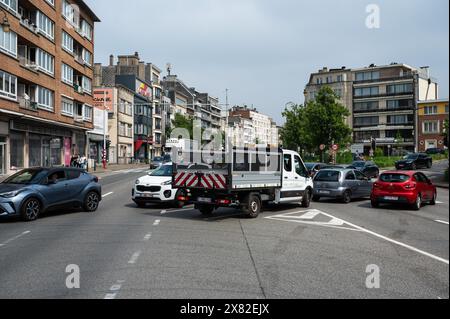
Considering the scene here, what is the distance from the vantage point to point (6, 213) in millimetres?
12508

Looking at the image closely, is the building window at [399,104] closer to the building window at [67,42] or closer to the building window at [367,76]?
the building window at [367,76]


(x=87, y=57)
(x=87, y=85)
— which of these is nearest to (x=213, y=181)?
(x=87, y=85)

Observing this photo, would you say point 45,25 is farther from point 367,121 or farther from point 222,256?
point 367,121

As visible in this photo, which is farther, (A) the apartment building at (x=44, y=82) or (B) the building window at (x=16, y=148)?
(B) the building window at (x=16, y=148)

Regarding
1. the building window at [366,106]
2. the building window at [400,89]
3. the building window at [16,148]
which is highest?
the building window at [400,89]

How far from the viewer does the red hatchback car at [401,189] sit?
17.0 metres

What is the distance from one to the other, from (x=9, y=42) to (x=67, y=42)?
43.9ft

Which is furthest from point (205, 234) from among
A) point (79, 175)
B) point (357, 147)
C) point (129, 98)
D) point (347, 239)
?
point (129, 98)

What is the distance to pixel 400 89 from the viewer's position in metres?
93.5

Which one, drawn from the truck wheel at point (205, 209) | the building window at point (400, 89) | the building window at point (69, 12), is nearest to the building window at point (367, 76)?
the building window at point (400, 89)

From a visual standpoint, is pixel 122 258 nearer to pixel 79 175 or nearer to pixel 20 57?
pixel 79 175

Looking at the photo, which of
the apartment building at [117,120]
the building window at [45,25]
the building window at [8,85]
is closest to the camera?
the building window at [8,85]

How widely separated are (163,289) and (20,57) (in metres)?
33.8

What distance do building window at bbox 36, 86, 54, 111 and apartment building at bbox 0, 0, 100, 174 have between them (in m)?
0.08
